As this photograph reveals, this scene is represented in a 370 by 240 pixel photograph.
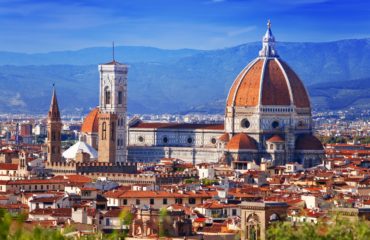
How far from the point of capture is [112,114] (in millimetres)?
115188

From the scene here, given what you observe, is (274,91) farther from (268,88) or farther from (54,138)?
(54,138)

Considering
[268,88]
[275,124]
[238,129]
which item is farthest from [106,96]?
[275,124]

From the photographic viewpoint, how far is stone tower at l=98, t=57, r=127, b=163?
371ft

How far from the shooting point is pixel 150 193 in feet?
231

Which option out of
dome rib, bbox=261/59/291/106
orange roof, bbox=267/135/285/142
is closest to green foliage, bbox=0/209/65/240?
orange roof, bbox=267/135/285/142

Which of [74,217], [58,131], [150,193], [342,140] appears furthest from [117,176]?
[342,140]

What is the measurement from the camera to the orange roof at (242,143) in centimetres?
11538

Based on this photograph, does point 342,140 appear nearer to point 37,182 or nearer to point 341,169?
point 341,169

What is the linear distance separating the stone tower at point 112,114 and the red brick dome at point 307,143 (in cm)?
1279

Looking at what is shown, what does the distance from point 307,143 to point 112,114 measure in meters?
14.2

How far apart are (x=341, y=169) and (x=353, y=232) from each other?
6949cm

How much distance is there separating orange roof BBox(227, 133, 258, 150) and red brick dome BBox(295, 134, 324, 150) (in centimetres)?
318

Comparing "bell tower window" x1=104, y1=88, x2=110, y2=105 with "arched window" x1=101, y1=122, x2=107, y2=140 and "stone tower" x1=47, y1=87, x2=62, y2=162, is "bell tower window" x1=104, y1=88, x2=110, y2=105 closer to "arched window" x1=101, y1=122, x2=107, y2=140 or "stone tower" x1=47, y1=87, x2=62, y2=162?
"arched window" x1=101, y1=122, x2=107, y2=140

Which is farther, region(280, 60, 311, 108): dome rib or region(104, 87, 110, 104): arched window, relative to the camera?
region(104, 87, 110, 104): arched window
